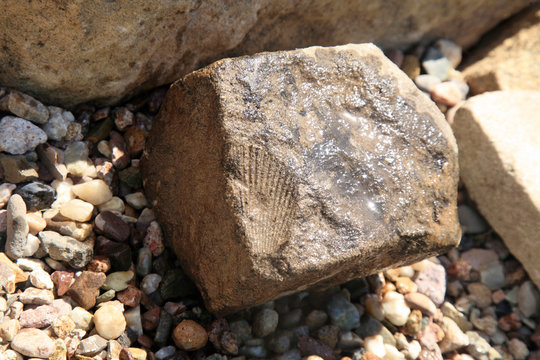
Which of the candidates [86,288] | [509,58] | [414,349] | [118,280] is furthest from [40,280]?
[509,58]

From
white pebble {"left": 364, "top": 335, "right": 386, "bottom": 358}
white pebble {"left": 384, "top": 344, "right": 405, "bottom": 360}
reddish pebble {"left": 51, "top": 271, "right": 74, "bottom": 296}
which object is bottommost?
white pebble {"left": 384, "top": 344, "right": 405, "bottom": 360}

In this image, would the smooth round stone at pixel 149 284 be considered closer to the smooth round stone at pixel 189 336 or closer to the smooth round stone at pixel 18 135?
the smooth round stone at pixel 189 336

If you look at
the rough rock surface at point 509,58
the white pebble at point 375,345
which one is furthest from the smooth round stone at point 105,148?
the rough rock surface at point 509,58

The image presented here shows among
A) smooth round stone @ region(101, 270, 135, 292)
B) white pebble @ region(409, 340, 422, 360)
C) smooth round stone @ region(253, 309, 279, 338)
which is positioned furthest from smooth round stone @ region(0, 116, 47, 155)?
white pebble @ region(409, 340, 422, 360)

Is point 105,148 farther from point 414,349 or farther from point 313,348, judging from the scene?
point 414,349

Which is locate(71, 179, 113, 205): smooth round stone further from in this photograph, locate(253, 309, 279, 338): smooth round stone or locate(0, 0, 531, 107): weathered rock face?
locate(253, 309, 279, 338): smooth round stone
